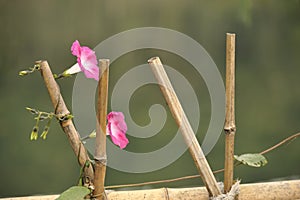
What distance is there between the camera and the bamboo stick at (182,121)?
0.71m

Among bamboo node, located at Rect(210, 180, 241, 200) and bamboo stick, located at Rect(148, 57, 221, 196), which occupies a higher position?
bamboo stick, located at Rect(148, 57, 221, 196)

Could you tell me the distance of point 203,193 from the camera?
2.69 ft

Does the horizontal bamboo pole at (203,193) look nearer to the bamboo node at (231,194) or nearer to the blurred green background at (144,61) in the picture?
the bamboo node at (231,194)

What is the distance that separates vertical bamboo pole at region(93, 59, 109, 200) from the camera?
0.59 m

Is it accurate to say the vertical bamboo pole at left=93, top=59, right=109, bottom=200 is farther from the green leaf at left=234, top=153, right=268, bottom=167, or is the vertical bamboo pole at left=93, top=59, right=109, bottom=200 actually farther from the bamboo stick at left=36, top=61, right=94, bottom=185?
the green leaf at left=234, top=153, right=268, bottom=167

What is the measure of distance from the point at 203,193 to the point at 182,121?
0.53 feet

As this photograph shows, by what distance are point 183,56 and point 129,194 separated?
582mm

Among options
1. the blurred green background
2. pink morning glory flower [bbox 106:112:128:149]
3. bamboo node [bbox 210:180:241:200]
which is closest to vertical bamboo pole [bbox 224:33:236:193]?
bamboo node [bbox 210:180:241:200]

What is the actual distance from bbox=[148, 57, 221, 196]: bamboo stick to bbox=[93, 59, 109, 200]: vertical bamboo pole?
5.4 inches

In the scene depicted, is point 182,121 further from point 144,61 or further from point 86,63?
point 144,61

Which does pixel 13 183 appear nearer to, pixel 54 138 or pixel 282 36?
pixel 54 138

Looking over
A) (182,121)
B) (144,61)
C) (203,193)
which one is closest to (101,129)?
(182,121)

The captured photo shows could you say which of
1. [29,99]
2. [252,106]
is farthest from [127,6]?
[252,106]

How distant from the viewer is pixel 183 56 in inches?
51.7
